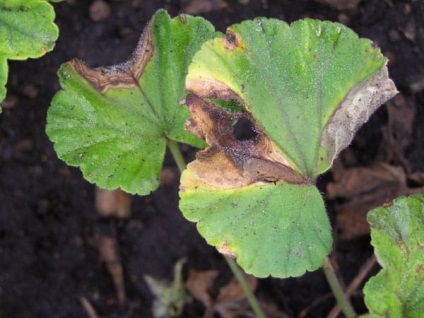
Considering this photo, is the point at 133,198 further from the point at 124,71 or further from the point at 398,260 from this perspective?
the point at 398,260

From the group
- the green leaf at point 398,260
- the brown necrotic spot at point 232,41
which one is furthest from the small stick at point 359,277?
the brown necrotic spot at point 232,41

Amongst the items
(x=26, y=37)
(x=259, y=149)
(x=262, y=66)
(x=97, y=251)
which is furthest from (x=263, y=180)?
(x=97, y=251)

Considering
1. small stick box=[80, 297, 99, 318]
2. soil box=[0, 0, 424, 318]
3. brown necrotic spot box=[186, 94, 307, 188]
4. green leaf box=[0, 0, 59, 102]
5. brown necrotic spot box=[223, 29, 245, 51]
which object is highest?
brown necrotic spot box=[223, 29, 245, 51]

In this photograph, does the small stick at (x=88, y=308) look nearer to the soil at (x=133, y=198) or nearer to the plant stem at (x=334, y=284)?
the soil at (x=133, y=198)

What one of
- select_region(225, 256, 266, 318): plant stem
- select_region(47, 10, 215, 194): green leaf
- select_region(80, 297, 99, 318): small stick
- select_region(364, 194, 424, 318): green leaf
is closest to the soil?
select_region(80, 297, 99, 318): small stick

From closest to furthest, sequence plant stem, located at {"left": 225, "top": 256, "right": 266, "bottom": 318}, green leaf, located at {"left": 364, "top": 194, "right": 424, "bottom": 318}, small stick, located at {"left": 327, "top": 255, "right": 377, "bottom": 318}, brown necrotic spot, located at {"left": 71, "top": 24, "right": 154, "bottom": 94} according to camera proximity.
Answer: green leaf, located at {"left": 364, "top": 194, "right": 424, "bottom": 318} < brown necrotic spot, located at {"left": 71, "top": 24, "right": 154, "bottom": 94} < plant stem, located at {"left": 225, "top": 256, "right": 266, "bottom": 318} < small stick, located at {"left": 327, "top": 255, "right": 377, "bottom": 318}

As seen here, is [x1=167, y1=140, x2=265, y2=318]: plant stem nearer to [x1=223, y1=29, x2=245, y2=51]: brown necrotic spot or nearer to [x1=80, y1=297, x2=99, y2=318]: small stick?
[x1=223, y1=29, x2=245, y2=51]: brown necrotic spot

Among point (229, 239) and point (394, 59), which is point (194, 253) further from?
point (394, 59)

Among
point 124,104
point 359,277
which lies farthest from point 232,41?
point 359,277
